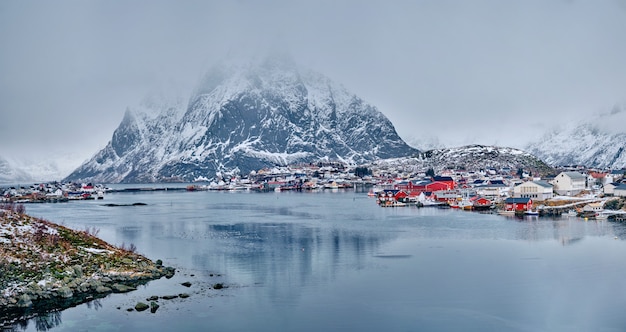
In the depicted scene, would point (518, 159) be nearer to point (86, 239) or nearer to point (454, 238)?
point (454, 238)

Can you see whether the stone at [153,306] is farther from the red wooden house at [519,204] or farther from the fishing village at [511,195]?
the red wooden house at [519,204]

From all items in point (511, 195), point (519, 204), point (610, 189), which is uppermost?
point (610, 189)

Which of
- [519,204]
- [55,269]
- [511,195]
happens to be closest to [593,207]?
[519,204]

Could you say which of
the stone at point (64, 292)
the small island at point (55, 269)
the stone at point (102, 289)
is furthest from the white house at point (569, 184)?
the stone at point (64, 292)

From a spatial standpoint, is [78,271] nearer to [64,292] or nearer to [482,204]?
Result: [64,292]

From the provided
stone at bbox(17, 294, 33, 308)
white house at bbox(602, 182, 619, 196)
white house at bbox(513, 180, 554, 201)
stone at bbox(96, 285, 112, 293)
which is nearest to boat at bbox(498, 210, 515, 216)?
white house at bbox(513, 180, 554, 201)

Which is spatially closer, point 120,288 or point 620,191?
point 120,288
